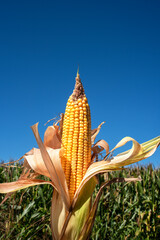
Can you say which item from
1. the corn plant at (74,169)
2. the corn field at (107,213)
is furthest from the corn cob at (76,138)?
the corn field at (107,213)

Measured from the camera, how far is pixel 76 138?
2064 millimetres

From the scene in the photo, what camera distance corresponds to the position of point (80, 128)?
6.86 ft

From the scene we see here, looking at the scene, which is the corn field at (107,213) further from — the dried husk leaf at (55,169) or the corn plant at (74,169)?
the dried husk leaf at (55,169)

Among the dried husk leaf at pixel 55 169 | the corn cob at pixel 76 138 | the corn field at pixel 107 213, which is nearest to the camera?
the dried husk leaf at pixel 55 169

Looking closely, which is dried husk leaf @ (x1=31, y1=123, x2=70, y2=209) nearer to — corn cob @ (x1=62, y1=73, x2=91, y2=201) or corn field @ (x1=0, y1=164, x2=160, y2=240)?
corn cob @ (x1=62, y1=73, x2=91, y2=201)

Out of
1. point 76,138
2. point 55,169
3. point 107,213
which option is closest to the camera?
point 55,169

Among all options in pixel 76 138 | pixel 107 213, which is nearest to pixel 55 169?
pixel 76 138

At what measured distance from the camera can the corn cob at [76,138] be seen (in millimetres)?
2004

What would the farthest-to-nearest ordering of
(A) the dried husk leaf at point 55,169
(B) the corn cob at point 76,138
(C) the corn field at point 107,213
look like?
(C) the corn field at point 107,213 < (B) the corn cob at point 76,138 < (A) the dried husk leaf at point 55,169

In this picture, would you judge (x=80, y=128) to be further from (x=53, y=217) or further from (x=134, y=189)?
(x=134, y=189)

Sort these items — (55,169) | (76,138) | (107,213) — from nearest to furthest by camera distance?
(55,169) → (76,138) → (107,213)

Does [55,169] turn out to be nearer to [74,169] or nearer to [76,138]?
[74,169]

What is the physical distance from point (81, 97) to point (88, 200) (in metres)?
0.94

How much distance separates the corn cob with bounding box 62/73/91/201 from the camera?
6.57 feet
